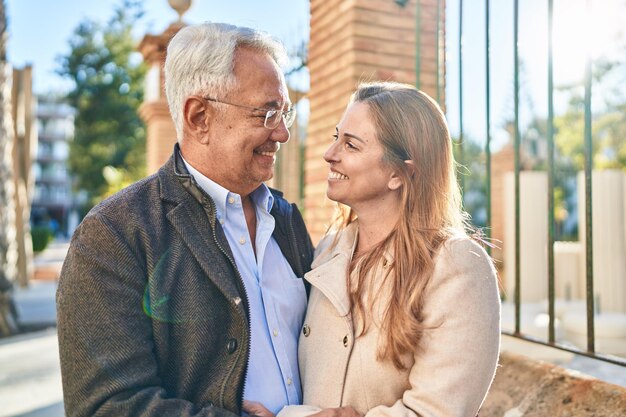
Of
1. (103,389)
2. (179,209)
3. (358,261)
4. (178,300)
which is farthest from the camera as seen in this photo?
(358,261)

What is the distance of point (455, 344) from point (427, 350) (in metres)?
0.10

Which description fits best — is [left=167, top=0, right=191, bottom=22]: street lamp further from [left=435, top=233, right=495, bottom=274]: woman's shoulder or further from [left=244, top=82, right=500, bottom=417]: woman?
[left=435, top=233, right=495, bottom=274]: woman's shoulder

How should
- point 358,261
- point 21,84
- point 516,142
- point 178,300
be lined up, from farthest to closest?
1. point 21,84
2. point 516,142
3. point 358,261
4. point 178,300

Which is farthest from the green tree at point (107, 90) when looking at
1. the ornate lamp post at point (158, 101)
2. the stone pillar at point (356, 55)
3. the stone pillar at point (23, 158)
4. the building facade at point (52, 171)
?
the building facade at point (52, 171)

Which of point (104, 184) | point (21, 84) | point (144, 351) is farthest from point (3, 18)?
point (104, 184)

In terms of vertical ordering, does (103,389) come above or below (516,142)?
below

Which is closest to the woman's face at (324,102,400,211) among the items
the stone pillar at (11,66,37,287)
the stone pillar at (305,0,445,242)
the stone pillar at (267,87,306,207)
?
the stone pillar at (305,0,445,242)

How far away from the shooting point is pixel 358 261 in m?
2.15

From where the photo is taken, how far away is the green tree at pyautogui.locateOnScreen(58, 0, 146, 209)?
26.6 m

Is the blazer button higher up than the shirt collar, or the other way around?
the shirt collar

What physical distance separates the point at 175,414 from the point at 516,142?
1.99 m

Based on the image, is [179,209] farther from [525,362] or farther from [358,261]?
[525,362]

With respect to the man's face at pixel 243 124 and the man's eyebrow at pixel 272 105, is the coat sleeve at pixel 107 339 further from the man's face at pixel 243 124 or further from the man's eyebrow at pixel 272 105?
the man's eyebrow at pixel 272 105

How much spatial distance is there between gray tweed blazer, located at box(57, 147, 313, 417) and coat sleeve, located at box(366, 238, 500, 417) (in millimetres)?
540
